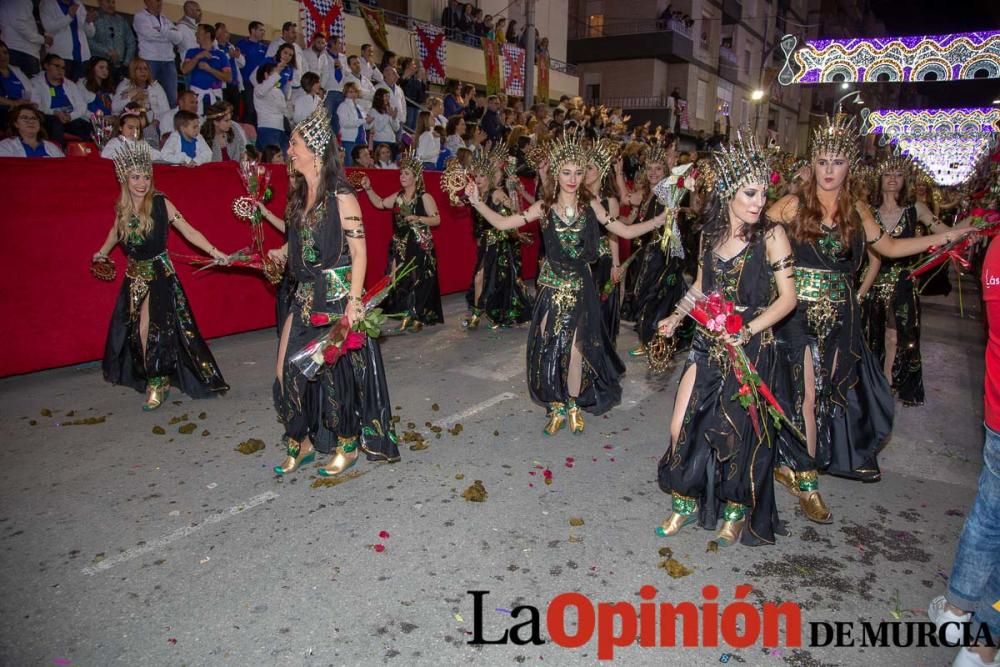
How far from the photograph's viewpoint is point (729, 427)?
3.47 m

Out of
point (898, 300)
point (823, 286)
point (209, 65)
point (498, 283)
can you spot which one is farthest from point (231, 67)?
point (898, 300)

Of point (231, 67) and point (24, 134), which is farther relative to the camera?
point (231, 67)

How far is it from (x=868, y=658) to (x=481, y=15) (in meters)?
19.5

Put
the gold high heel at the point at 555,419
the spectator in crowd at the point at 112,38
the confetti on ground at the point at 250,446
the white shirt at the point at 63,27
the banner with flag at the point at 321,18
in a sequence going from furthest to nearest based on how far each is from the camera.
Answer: the banner with flag at the point at 321,18, the spectator in crowd at the point at 112,38, the white shirt at the point at 63,27, the gold high heel at the point at 555,419, the confetti on ground at the point at 250,446

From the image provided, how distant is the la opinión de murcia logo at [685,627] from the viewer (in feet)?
9.46

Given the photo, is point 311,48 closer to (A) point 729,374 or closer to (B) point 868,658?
(A) point 729,374

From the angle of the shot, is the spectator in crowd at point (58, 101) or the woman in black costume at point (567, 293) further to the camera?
the spectator in crowd at point (58, 101)

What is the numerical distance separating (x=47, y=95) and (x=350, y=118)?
439cm

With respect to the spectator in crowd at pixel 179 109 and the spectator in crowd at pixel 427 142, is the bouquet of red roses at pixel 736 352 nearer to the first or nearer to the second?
the spectator in crowd at pixel 179 109

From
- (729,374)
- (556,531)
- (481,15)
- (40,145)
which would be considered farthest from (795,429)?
(481,15)

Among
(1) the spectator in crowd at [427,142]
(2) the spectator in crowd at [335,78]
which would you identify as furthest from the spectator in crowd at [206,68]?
(1) the spectator in crowd at [427,142]

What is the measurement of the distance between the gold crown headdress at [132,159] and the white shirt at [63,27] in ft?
14.9

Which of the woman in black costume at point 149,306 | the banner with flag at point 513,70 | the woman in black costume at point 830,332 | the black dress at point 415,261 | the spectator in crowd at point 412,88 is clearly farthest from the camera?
the banner with flag at point 513,70

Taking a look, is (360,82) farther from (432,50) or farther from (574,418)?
(574,418)
